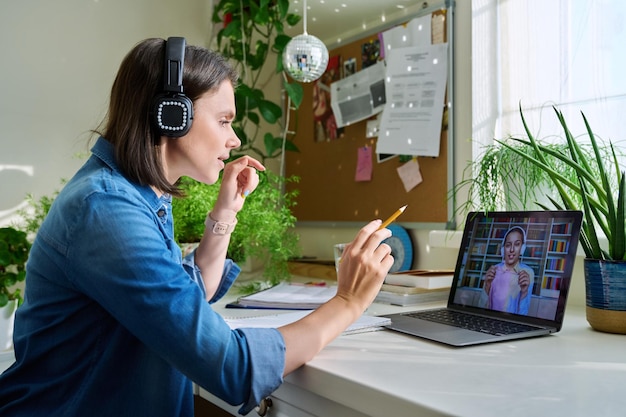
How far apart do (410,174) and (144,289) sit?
1.25 meters

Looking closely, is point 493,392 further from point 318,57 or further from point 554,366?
point 318,57

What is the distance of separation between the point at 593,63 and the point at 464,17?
415 millimetres

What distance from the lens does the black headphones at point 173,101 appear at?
0.88 metres

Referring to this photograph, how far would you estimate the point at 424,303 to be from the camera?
1.44 meters

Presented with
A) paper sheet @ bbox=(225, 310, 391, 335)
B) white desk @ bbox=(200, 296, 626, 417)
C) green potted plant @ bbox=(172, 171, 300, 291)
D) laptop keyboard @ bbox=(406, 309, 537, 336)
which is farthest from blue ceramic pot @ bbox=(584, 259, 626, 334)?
green potted plant @ bbox=(172, 171, 300, 291)

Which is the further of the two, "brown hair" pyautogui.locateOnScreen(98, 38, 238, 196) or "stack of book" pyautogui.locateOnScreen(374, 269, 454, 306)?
"stack of book" pyautogui.locateOnScreen(374, 269, 454, 306)

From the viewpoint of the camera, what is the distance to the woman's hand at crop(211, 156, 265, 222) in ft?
4.09

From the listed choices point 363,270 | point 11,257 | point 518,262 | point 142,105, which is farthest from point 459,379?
point 11,257

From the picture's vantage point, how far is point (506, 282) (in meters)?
1.18

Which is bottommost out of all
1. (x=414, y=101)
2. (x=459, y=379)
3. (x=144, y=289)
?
(x=459, y=379)

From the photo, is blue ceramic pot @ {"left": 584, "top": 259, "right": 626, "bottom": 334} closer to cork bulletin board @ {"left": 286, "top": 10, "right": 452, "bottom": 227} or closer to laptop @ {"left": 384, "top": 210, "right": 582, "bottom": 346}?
laptop @ {"left": 384, "top": 210, "right": 582, "bottom": 346}

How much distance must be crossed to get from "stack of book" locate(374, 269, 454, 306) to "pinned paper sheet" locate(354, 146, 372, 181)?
0.58 metres

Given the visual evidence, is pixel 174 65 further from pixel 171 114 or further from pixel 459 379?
pixel 459 379

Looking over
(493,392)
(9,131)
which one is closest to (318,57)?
(9,131)
